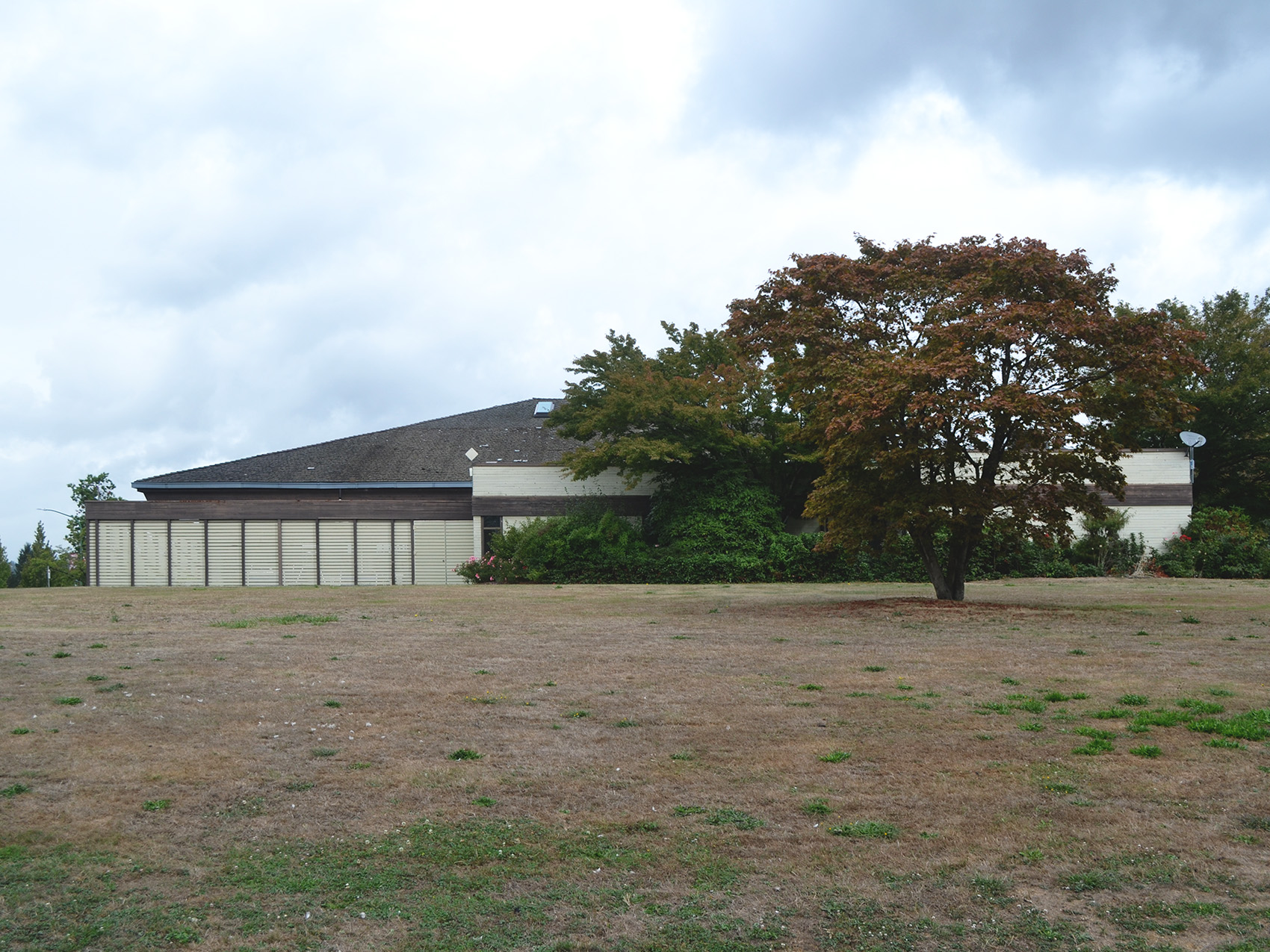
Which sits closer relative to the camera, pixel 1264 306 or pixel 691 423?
pixel 691 423

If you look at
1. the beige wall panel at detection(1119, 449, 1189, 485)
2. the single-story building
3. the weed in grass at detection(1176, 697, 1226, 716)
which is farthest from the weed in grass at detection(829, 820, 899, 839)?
the beige wall panel at detection(1119, 449, 1189, 485)

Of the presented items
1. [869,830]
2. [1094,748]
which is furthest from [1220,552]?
[869,830]

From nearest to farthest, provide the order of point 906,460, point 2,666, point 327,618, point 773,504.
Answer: point 2,666, point 327,618, point 906,460, point 773,504

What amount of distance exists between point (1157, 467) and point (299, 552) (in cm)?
2883

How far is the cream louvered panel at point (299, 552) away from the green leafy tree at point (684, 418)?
29.8ft

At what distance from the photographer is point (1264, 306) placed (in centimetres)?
4150

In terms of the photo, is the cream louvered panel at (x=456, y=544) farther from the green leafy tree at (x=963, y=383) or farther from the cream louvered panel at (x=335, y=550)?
the green leafy tree at (x=963, y=383)

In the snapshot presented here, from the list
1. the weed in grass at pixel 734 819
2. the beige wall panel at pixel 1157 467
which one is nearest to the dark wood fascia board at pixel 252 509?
the beige wall panel at pixel 1157 467

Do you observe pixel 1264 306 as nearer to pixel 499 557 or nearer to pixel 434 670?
pixel 499 557

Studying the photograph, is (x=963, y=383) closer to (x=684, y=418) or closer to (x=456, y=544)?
(x=684, y=418)

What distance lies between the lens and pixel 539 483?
34469 mm

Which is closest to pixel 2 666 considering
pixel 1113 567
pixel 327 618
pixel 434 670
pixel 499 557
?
pixel 434 670

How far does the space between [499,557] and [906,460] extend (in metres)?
16.5

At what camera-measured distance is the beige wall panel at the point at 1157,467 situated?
115 ft
